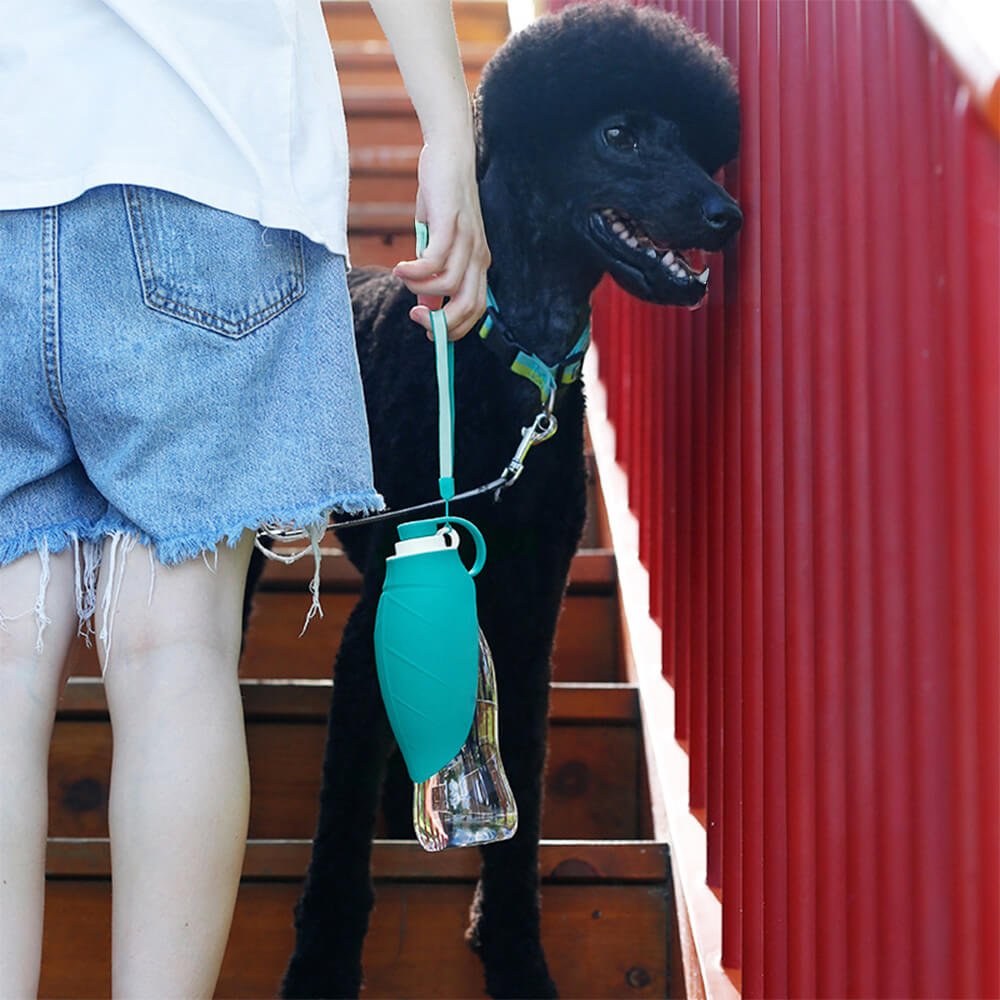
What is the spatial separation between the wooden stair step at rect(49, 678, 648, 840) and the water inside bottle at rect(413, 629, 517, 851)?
2.16 ft

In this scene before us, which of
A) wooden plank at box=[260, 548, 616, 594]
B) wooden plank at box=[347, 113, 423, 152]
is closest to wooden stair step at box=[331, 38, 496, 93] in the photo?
wooden plank at box=[347, 113, 423, 152]

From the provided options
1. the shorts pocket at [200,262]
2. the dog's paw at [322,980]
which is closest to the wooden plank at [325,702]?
the dog's paw at [322,980]

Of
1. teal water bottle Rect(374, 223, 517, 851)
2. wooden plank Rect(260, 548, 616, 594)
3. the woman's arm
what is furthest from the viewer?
wooden plank Rect(260, 548, 616, 594)

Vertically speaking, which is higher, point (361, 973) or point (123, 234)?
point (123, 234)

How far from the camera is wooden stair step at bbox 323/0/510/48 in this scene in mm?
3580

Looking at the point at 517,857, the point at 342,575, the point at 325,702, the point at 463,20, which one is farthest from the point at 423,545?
the point at 463,20

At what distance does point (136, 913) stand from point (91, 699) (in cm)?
102

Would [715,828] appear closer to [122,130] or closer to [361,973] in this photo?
[361,973]

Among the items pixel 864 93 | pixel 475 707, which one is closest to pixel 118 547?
pixel 475 707

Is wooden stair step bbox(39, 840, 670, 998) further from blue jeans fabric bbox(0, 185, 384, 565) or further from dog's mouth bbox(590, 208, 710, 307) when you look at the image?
blue jeans fabric bbox(0, 185, 384, 565)

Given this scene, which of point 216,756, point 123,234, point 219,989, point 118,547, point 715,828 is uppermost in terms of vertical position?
point 123,234

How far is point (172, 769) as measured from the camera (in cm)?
69

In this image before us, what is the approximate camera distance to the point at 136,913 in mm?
669

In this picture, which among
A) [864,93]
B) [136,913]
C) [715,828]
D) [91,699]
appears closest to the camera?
[136,913]
